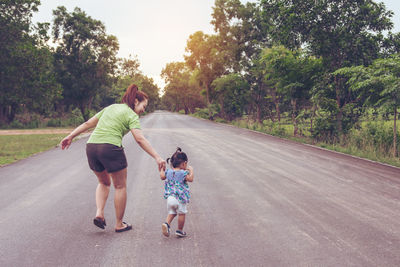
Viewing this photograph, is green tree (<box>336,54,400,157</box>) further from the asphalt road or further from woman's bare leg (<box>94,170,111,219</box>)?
woman's bare leg (<box>94,170,111,219</box>)

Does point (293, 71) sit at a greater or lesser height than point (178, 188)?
greater

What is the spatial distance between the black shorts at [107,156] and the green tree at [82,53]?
1191 inches

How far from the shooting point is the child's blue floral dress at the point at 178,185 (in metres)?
3.79

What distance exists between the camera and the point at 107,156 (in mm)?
3715

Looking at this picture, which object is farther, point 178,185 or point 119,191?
point 119,191

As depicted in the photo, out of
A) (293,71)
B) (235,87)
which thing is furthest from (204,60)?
(293,71)

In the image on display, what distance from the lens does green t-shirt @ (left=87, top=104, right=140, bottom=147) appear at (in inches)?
150

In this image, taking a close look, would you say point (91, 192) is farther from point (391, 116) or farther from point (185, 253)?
point (391, 116)

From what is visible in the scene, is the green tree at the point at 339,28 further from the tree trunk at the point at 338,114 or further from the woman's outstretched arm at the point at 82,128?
the woman's outstretched arm at the point at 82,128

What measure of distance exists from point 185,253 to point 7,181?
5.67m

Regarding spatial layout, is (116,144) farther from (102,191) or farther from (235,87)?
(235,87)

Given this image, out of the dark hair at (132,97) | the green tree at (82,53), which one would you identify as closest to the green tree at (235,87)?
the green tree at (82,53)

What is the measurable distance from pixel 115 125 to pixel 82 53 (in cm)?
3047

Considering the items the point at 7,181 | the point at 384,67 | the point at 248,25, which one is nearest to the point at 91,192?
the point at 7,181
